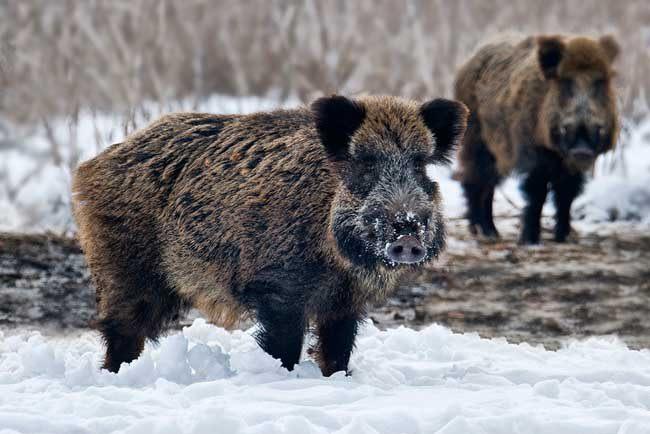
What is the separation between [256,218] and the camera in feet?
16.7

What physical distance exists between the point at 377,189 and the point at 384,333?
1621 mm

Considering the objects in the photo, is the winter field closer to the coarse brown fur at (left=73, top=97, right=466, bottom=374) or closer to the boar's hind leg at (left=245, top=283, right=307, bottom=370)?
the boar's hind leg at (left=245, top=283, right=307, bottom=370)

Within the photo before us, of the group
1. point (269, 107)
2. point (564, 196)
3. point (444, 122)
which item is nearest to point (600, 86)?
point (564, 196)

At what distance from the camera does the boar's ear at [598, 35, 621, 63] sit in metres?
9.44

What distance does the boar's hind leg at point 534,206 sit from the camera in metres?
9.53

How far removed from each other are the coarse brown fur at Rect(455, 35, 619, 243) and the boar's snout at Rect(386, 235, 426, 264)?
15.5 ft

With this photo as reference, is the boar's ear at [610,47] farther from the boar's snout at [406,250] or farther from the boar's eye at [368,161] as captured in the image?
the boar's snout at [406,250]

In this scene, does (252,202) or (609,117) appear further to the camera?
(609,117)

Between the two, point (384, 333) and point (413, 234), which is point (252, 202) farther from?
point (384, 333)

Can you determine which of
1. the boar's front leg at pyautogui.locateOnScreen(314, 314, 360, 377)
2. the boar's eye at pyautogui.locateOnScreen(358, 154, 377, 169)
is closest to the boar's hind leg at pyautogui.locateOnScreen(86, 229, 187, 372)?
the boar's front leg at pyautogui.locateOnScreen(314, 314, 360, 377)

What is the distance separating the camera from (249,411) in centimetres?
414

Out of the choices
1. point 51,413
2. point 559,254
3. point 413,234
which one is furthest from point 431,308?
point 51,413

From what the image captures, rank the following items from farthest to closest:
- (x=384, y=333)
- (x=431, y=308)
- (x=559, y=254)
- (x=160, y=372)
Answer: (x=559, y=254), (x=431, y=308), (x=384, y=333), (x=160, y=372)

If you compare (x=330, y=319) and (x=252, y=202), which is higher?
(x=252, y=202)
